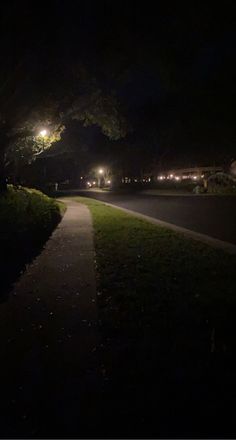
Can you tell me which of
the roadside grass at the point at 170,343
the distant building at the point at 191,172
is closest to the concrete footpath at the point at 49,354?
the roadside grass at the point at 170,343

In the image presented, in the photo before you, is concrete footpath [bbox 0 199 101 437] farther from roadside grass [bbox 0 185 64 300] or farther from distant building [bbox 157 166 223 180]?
distant building [bbox 157 166 223 180]

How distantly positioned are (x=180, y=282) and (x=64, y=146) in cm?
4198

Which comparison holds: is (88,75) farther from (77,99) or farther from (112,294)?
(112,294)

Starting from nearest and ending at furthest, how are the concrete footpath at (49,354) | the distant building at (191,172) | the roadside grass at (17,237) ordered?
the concrete footpath at (49,354) → the roadside grass at (17,237) → the distant building at (191,172)

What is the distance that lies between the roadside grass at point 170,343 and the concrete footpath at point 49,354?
0.73 ft

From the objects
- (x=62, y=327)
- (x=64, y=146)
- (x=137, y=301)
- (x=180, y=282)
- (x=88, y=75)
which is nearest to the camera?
(x=62, y=327)

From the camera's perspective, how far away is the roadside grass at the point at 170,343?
10.8 ft

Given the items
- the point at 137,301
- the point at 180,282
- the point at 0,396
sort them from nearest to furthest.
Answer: the point at 0,396, the point at 137,301, the point at 180,282

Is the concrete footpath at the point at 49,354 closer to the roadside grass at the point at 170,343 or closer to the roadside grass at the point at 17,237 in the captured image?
the roadside grass at the point at 170,343

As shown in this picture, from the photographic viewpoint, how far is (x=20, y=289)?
6906 mm

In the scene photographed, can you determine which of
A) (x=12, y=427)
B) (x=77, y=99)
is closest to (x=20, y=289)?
(x=12, y=427)

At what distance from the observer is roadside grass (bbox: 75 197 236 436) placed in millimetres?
3299

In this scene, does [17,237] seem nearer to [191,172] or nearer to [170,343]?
[170,343]

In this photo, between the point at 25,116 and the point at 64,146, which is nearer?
the point at 25,116
